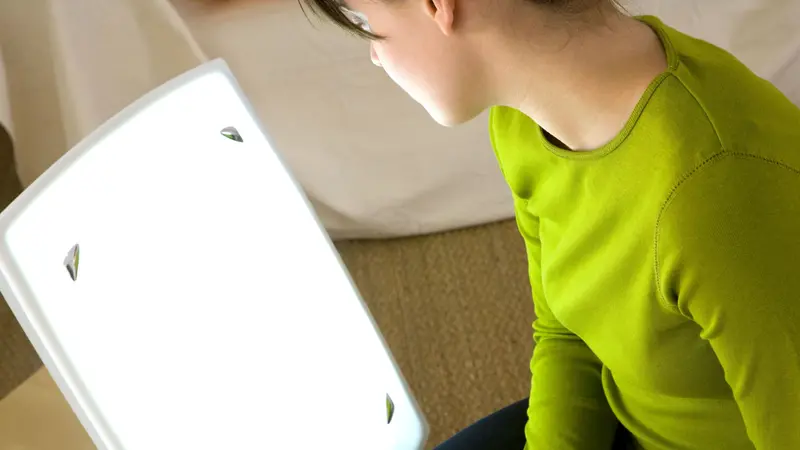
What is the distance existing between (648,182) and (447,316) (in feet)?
3.20

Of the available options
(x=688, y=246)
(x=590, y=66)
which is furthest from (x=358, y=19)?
(x=688, y=246)

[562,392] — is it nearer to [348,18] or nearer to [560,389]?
[560,389]

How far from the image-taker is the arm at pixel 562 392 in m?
0.74

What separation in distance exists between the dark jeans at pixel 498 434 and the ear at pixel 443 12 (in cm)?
43

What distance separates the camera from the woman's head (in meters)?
0.53

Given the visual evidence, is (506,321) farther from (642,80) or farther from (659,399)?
(642,80)

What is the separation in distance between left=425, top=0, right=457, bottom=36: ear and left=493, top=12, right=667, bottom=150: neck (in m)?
0.04

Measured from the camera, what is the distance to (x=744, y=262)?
48 cm

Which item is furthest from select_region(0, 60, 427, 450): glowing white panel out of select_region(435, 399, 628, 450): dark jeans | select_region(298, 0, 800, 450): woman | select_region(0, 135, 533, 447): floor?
select_region(0, 135, 533, 447): floor

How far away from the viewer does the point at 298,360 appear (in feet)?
2.18

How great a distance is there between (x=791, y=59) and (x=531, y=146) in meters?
1.01

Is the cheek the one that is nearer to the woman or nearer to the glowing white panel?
the woman

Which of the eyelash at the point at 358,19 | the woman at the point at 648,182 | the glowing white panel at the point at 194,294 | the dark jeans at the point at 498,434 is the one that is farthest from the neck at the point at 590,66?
the dark jeans at the point at 498,434

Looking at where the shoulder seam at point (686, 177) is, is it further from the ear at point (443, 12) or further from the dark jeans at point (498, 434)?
the dark jeans at point (498, 434)
